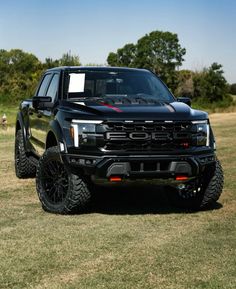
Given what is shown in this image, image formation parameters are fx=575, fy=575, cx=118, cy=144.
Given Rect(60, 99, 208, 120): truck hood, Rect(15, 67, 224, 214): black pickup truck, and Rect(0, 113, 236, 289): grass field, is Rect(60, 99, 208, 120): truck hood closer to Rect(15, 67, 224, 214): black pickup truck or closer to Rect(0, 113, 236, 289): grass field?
Rect(15, 67, 224, 214): black pickup truck

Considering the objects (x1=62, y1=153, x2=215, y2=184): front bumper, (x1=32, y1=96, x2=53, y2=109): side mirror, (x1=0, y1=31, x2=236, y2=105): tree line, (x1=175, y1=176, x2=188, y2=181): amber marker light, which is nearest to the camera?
(x1=62, y1=153, x2=215, y2=184): front bumper

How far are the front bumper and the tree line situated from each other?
40.7 metres

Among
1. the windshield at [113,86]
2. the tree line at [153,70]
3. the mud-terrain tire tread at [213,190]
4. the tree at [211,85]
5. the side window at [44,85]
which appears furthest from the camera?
the tree at [211,85]

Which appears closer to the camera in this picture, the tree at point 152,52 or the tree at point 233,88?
the tree at point 233,88

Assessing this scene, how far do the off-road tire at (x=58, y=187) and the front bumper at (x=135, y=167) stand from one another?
17cm

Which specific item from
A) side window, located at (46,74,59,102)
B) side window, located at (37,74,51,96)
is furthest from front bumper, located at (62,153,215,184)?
side window, located at (37,74,51,96)

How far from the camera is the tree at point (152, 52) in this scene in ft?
328

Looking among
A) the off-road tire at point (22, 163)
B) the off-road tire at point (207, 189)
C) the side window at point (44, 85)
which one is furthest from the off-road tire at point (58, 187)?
the off-road tire at point (22, 163)

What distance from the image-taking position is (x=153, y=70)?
255 ft

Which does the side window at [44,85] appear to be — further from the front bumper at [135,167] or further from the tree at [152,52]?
the tree at [152,52]

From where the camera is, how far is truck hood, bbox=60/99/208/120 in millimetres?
6066

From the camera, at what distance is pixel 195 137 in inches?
250

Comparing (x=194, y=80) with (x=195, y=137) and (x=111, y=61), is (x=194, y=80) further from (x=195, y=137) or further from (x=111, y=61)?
→ (x=195, y=137)

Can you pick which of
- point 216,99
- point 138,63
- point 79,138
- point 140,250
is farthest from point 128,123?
point 138,63
